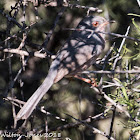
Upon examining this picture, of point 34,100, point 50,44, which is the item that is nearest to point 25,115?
point 34,100

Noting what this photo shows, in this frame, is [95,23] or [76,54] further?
[95,23]

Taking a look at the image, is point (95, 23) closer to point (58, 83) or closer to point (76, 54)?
point (76, 54)

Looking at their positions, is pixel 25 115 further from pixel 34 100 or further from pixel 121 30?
pixel 121 30

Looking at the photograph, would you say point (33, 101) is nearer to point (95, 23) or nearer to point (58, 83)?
point (58, 83)

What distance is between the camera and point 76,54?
3.79 metres

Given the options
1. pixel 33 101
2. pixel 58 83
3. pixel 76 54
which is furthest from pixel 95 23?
pixel 33 101

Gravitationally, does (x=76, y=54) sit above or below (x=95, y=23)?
below

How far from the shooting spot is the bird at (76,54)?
10.9 ft

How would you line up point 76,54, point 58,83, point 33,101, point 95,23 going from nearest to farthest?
point 33,101 → point 76,54 → point 58,83 → point 95,23

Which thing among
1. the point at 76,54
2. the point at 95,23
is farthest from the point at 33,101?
the point at 95,23

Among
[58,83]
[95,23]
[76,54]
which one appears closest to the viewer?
[76,54]

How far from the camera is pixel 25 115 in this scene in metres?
2.55

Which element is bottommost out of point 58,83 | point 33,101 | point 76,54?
point 58,83

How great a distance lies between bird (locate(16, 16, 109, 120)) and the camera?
333 centimetres
